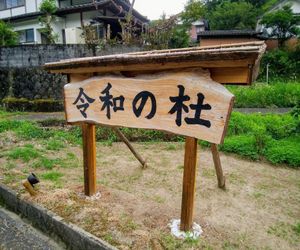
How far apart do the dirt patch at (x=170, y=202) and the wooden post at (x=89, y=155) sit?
8.3 inches

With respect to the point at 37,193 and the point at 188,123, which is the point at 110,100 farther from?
the point at 37,193

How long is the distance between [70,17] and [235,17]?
50.2 ft

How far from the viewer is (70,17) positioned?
19672 millimetres

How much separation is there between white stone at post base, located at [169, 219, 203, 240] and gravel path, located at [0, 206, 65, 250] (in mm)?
1332

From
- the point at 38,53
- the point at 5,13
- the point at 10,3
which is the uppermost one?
the point at 10,3

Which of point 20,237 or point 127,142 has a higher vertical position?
point 127,142

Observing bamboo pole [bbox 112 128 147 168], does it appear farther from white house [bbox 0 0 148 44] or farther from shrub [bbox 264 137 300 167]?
white house [bbox 0 0 148 44]

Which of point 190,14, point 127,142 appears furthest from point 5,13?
point 127,142

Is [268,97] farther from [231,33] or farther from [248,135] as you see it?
[231,33]

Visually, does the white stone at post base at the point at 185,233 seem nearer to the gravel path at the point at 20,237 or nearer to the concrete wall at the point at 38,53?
the gravel path at the point at 20,237

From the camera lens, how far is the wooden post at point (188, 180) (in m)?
2.92

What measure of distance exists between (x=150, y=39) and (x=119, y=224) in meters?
14.0

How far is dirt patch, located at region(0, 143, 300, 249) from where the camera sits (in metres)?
3.13

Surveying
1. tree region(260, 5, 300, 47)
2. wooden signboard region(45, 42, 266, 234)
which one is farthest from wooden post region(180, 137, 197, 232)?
tree region(260, 5, 300, 47)
